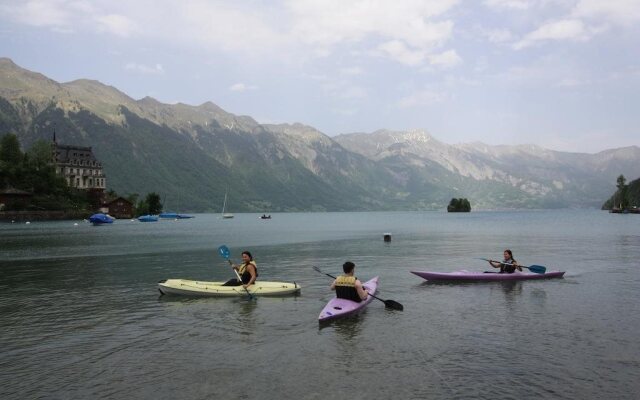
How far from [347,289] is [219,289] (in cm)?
852

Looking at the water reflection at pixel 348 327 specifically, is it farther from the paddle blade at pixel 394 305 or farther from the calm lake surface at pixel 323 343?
the paddle blade at pixel 394 305

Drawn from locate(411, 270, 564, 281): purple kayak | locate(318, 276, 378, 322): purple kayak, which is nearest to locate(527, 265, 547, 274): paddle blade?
locate(411, 270, 564, 281): purple kayak

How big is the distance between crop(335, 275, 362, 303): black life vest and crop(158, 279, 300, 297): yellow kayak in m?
5.70

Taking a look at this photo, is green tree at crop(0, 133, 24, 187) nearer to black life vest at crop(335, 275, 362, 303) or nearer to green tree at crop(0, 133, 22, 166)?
green tree at crop(0, 133, 22, 166)

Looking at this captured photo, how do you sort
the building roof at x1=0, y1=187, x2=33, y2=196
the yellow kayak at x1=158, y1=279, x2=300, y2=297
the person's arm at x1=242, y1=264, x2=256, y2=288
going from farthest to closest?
the building roof at x1=0, y1=187, x2=33, y2=196 < the person's arm at x1=242, y1=264, x2=256, y2=288 < the yellow kayak at x1=158, y1=279, x2=300, y2=297

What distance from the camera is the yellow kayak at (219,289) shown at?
1136 inches

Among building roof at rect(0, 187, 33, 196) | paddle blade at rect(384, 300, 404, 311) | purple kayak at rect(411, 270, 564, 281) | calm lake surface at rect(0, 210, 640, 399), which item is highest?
building roof at rect(0, 187, 33, 196)

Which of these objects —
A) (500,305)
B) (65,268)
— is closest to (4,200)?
(65,268)

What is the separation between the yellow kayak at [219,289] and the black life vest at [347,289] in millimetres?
5696

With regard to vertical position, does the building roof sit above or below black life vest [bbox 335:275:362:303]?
above

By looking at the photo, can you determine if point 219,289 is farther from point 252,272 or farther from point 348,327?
point 348,327

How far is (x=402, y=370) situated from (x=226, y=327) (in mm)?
9219

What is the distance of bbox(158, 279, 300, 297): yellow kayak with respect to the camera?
2884cm

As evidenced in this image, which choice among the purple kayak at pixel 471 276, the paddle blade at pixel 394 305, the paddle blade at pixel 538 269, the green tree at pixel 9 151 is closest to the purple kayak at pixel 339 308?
the paddle blade at pixel 394 305
